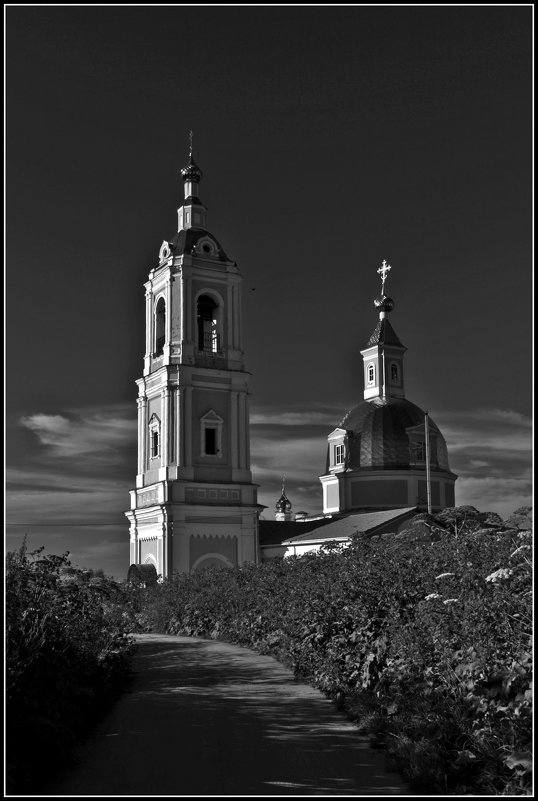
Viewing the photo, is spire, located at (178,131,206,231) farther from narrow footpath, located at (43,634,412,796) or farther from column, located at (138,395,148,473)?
narrow footpath, located at (43,634,412,796)

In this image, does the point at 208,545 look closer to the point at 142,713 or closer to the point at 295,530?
the point at 295,530

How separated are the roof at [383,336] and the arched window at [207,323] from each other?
18.3m

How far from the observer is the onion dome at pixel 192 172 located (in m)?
43.7

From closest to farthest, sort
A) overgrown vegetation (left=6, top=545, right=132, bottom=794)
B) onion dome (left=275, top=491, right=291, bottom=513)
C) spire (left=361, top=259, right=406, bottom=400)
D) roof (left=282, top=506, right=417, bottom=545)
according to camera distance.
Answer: overgrown vegetation (left=6, top=545, right=132, bottom=794)
roof (left=282, top=506, right=417, bottom=545)
spire (left=361, top=259, right=406, bottom=400)
onion dome (left=275, top=491, right=291, bottom=513)

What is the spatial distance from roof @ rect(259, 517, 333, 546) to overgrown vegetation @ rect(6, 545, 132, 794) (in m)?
28.9

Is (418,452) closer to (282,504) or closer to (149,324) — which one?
(149,324)

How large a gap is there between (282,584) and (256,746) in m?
7.36

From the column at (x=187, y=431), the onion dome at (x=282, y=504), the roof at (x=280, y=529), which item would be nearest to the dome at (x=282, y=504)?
the onion dome at (x=282, y=504)

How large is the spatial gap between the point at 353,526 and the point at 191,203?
17.6 m

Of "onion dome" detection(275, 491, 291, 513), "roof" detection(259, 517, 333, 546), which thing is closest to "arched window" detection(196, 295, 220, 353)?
"roof" detection(259, 517, 333, 546)

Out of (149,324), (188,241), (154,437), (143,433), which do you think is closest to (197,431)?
(154,437)

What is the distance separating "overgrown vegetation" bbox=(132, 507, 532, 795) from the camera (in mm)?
6801

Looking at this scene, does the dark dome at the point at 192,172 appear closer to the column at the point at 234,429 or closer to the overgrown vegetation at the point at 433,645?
the column at the point at 234,429

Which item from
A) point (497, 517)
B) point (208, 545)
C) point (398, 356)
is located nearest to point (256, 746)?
point (497, 517)
